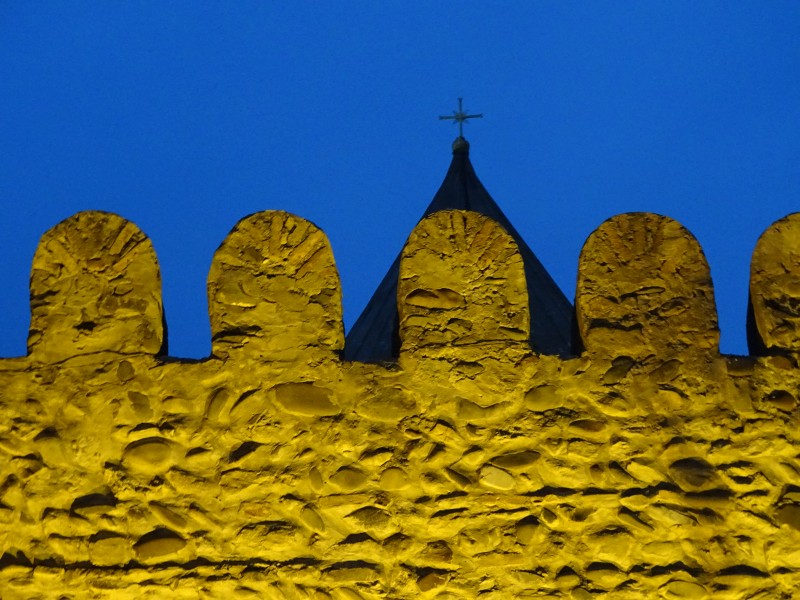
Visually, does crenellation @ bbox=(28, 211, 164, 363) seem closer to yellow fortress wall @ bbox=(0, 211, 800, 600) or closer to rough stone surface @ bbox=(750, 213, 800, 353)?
yellow fortress wall @ bbox=(0, 211, 800, 600)

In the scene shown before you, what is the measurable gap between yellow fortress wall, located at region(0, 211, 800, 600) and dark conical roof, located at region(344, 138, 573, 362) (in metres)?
2.88

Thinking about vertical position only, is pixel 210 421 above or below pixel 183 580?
above

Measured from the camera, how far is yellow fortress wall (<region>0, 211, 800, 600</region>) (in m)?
3.91

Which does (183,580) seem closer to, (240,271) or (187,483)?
(187,483)

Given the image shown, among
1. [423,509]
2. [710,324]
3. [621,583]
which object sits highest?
[710,324]

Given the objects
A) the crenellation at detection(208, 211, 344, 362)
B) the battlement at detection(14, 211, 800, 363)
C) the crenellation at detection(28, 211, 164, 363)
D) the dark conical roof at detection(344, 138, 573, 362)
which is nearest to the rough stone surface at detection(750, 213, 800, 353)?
the battlement at detection(14, 211, 800, 363)

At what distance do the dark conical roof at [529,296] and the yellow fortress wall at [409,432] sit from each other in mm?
2881

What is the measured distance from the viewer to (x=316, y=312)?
13.9ft

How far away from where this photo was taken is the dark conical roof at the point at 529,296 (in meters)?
8.13

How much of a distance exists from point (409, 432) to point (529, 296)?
4.43 m

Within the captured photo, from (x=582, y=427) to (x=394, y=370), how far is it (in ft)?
2.28

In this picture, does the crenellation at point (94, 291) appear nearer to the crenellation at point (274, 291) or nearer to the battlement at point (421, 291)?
the battlement at point (421, 291)

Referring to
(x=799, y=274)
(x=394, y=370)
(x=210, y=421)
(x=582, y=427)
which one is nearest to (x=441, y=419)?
(x=394, y=370)

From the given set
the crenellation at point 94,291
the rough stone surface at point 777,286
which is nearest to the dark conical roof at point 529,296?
the rough stone surface at point 777,286
